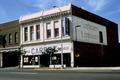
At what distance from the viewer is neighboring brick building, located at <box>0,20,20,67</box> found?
59.5m

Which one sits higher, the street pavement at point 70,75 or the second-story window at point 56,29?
the second-story window at point 56,29

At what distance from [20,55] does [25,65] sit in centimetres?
229

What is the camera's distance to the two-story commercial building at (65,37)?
1928 inches

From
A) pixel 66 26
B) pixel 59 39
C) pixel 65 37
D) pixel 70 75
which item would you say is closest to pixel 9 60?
pixel 59 39

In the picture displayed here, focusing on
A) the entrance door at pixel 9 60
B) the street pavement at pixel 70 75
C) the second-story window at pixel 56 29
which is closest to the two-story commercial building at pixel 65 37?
the second-story window at pixel 56 29

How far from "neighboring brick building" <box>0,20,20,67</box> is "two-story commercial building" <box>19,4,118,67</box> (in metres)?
2.07

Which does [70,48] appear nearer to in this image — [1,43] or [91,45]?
[91,45]

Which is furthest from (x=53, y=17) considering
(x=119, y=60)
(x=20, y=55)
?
(x=119, y=60)

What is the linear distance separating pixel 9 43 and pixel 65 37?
17.3 m

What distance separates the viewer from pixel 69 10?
4881cm

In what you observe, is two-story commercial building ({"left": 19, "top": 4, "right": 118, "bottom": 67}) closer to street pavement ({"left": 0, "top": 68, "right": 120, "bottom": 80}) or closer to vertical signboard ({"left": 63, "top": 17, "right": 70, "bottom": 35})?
vertical signboard ({"left": 63, "top": 17, "right": 70, "bottom": 35})

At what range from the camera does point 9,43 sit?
61531mm

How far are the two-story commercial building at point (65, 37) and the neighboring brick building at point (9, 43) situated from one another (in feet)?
6.81

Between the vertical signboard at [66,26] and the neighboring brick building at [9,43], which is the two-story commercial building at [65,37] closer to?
the vertical signboard at [66,26]
